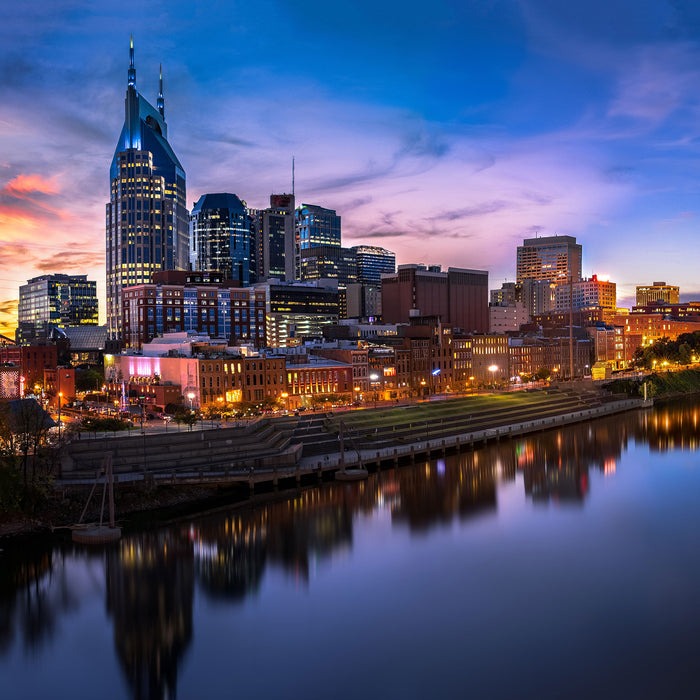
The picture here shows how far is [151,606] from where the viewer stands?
120 ft

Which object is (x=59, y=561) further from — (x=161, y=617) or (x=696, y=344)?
(x=696, y=344)

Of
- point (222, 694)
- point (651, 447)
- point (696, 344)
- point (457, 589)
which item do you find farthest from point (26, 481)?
point (696, 344)

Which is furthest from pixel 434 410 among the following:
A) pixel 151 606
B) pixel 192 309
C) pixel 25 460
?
pixel 192 309

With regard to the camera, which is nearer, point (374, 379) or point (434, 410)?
point (434, 410)

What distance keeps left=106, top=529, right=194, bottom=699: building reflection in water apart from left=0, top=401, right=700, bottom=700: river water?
0.10m

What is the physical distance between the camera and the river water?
29891 millimetres

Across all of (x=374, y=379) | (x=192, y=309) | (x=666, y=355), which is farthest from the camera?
(x=666, y=355)

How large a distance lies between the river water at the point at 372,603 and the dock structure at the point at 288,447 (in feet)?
14.8

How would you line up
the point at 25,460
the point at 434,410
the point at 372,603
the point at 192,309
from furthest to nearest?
the point at 192,309, the point at 434,410, the point at 25,460, the point at 372,603

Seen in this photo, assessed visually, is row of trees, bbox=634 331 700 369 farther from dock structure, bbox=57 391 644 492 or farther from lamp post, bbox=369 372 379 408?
lamp post, bbox=369 372 379 408

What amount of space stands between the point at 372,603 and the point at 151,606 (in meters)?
11.1

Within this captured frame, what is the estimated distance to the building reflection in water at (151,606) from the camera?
30.6 m

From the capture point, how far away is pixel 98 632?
3409 centimetres

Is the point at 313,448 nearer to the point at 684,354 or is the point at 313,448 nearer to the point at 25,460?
the point at 25,460
